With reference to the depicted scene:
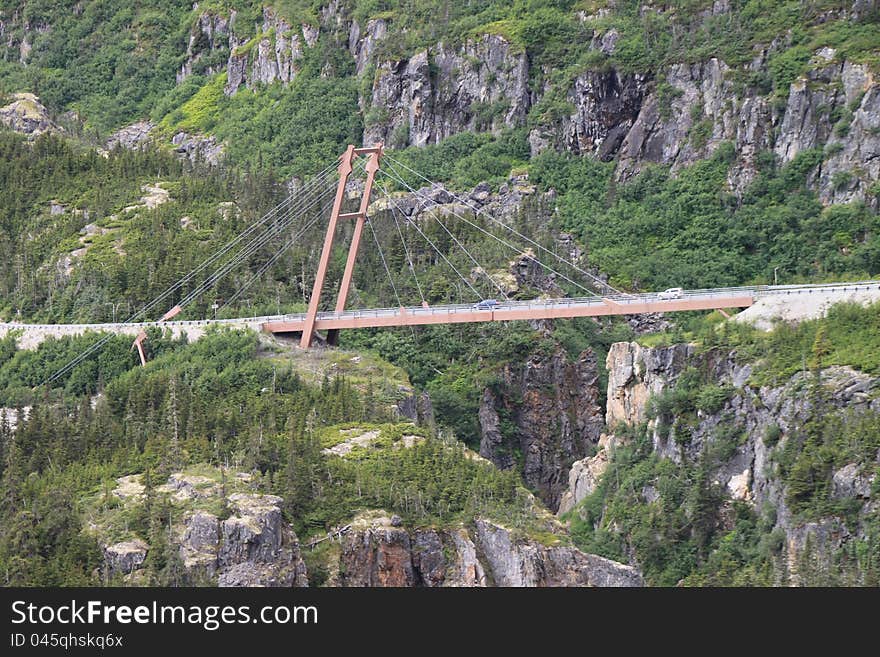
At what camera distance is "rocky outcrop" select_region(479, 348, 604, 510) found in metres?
127

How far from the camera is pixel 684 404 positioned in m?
114

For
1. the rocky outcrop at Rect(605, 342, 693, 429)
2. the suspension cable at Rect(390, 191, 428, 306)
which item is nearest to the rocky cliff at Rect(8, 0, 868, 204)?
the suspension cable at Rect(390, 191, 428, 306)

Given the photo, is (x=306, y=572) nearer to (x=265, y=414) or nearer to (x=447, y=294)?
(x=265, y=414)

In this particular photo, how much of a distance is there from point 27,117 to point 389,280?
139ft

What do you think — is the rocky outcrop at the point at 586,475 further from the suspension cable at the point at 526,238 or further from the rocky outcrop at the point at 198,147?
the rocky outcrop at the point at 198,147

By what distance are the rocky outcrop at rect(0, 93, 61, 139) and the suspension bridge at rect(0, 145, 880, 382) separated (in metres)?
21.6

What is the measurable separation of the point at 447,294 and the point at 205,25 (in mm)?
63057

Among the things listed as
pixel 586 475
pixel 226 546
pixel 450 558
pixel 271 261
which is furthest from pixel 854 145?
pixel 226 546

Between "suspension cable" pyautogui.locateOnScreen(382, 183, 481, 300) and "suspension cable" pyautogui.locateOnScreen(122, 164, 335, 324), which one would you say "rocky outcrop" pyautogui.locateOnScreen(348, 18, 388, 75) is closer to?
"suspension cable" pyautogui.locateOnScreen(122, 164, 335, 324)

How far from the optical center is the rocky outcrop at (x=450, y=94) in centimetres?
16188

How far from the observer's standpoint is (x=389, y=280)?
139000mm

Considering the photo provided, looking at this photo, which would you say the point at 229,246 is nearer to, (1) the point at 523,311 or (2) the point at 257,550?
(1) the point at 523,311

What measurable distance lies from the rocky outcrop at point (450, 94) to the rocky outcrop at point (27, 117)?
2115 cm

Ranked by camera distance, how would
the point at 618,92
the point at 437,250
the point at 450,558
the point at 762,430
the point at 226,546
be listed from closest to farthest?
the point at 226,546
the point at 450,558
the point at 762,430
the point at 437,250
the point at 618,92
